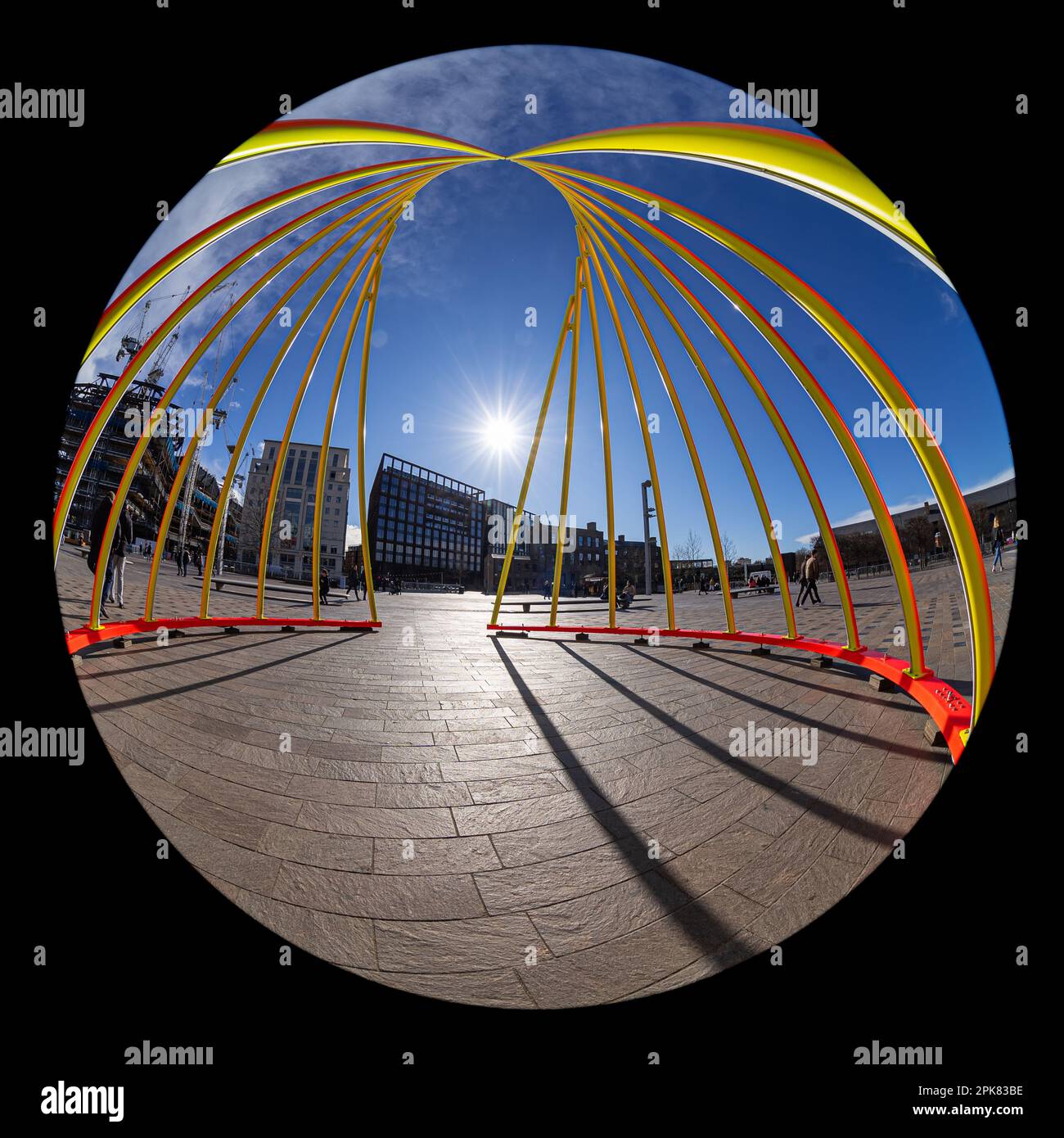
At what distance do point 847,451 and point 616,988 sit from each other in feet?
23.8

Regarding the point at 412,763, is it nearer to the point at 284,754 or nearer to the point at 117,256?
the point at 284,754

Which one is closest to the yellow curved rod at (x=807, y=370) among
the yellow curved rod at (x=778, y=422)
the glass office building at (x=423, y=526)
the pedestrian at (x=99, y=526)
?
the yellow curved rod at (x=778, y=422)

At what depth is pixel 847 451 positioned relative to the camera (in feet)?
20.0

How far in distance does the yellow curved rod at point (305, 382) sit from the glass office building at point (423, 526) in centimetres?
4562

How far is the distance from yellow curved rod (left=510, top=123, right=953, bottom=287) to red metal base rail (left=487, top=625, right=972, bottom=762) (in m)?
4.00

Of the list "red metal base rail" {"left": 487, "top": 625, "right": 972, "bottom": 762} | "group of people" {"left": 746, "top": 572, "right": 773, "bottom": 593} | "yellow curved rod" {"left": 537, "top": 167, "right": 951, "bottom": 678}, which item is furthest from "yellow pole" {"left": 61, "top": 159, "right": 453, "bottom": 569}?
"group of people" {"left": 746, "top": 572, "right": 773, "bottom": 593}

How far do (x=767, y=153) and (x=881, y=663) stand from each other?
259 inches

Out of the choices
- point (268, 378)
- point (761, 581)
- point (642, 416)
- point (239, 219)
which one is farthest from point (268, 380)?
point (761, 581)

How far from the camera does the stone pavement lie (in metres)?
1.82

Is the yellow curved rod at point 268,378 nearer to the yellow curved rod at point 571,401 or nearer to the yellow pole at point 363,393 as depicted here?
the yellow pole at point 363,393

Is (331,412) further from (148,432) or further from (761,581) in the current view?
(761,581)

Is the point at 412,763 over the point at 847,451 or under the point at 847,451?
under

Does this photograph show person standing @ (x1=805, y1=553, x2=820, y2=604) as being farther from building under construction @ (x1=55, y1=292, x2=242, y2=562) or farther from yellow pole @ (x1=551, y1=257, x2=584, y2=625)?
building under construction @ (x1=55, y1=292, x2=242, y2=562)

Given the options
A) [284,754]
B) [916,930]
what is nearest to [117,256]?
[284,754]
